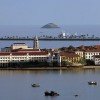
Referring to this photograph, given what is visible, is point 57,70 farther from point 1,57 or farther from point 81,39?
point 81,39

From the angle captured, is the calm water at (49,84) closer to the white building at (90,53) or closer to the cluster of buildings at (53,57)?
the cluster of buildings at (53,57)

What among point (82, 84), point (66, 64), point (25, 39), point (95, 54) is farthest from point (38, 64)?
point (25, 39)

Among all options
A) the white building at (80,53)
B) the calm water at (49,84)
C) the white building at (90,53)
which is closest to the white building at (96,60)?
the white building at (90,53)

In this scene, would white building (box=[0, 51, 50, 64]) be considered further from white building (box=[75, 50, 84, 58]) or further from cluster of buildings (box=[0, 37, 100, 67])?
white building (box=[75, 50, 84, 58])

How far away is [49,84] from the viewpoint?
61.6 ft

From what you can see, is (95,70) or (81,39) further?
(81,39)

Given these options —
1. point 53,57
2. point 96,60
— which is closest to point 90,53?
point 96,60

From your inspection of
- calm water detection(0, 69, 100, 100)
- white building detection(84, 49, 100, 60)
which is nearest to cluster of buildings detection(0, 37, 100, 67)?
white building detection(84, 49, 100, 60)

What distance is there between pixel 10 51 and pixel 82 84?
921cm

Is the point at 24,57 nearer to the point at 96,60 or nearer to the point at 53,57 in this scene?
the point at 53,57

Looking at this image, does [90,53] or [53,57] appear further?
[90,53]

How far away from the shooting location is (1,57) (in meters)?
26.1

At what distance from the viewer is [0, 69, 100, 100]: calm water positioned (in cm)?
1661

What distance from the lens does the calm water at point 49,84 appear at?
1661 cm
